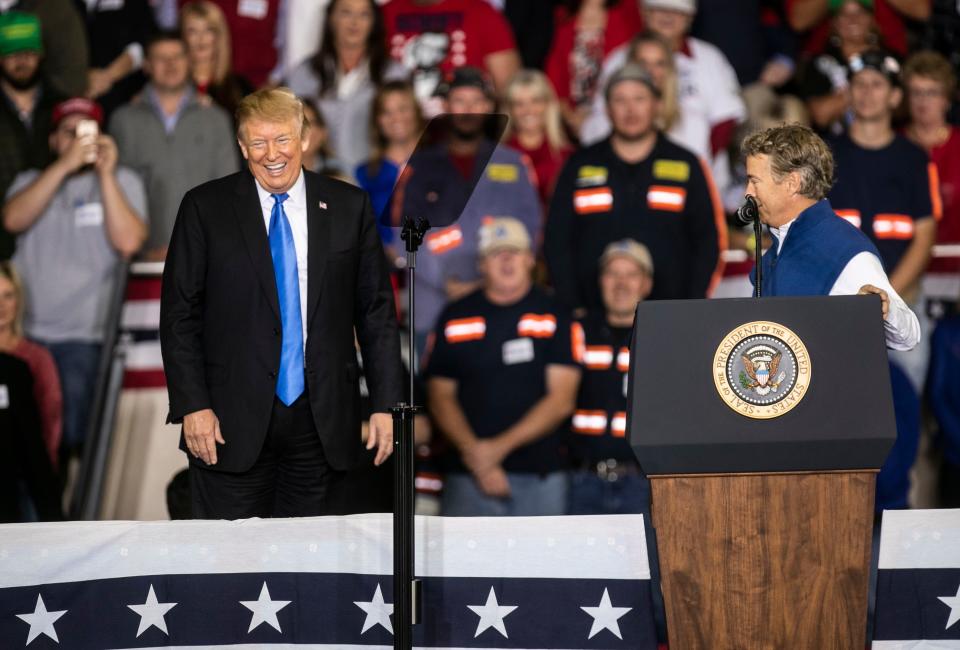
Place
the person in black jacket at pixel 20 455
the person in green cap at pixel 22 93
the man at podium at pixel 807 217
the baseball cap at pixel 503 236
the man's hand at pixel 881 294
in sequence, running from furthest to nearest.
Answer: the person in green cap at pixel 22 93 → the baseball cap at pixel 503 236 → the person in black jacket at pixel 20 455 → the man at podium at pixel 807 217 → the man's hand at pixel 881 294

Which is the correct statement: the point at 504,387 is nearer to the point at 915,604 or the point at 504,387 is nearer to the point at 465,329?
the point at 465,329

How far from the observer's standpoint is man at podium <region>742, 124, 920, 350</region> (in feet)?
10.8

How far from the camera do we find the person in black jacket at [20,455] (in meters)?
5.39

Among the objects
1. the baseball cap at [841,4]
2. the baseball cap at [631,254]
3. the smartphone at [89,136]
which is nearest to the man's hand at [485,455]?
the baseball cap at [631,254]

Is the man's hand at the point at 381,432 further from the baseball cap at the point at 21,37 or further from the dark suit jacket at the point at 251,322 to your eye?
the baseball cap at the point at 21,37

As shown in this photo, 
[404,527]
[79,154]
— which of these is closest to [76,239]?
[79,154]

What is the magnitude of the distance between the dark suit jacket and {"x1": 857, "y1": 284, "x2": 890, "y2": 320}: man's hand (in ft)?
4.31

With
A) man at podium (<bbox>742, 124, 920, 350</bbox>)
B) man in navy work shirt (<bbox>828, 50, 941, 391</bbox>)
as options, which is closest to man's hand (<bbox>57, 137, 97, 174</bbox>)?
man in navy work shirt (<bbox>828, 50, 941, 391</bbox>)

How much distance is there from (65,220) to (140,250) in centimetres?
38

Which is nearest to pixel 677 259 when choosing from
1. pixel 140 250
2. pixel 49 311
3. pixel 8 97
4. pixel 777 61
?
pixel 777 61

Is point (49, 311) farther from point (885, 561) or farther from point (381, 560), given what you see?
point (885, 561)

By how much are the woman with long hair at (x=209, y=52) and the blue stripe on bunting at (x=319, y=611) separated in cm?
360

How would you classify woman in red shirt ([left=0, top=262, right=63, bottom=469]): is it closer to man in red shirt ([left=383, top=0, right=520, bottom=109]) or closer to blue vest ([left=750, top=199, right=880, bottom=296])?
man in red shirt ([left=383, top=0, right=520, bottom=109])

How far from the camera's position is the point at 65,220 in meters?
6.02
